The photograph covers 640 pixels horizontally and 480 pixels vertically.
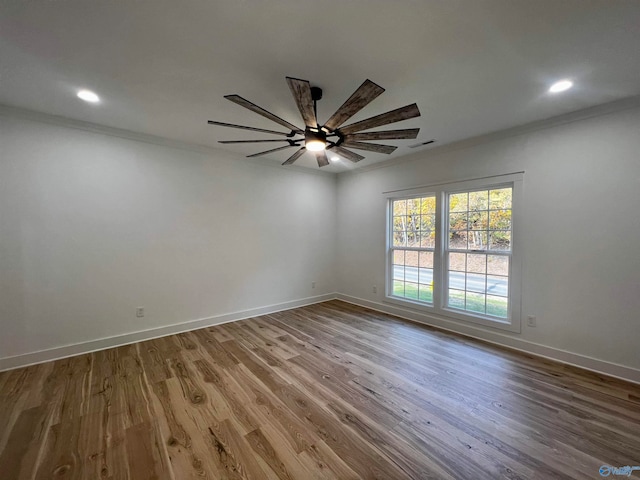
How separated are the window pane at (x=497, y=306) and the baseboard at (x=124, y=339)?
3.17 m

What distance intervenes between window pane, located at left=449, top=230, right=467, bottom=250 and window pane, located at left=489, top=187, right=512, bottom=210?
509 millimetres

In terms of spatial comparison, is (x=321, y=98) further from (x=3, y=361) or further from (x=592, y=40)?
(x=3, y=361)

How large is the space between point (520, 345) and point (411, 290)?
5.17 ft

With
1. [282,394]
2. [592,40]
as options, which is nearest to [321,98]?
[592,40]

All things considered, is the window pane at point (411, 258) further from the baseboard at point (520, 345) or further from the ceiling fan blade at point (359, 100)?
the ceiling fan blade at point (359, 100)

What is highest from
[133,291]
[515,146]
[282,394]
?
[515,146]

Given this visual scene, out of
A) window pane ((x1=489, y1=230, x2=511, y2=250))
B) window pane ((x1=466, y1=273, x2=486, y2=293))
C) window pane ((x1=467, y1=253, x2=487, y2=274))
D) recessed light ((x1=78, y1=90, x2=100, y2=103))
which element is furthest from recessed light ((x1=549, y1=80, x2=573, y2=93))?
recessed light ((x1=78, y1=90, x2=100, y2=103))

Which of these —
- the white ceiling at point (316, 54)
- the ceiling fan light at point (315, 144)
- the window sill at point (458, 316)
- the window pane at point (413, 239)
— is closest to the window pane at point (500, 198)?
the white ceiling at point (316, 54)

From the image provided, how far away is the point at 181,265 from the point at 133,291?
63 centimetres

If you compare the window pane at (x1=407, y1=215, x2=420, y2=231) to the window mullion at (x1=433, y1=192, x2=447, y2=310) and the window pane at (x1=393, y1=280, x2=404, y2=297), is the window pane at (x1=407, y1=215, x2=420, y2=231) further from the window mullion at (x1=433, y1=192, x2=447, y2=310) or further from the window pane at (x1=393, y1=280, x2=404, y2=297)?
the window pane at (x1=393, y1=280, x2=404, y2=297)

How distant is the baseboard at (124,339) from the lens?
2695mm

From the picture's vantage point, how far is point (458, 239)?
12.3ft

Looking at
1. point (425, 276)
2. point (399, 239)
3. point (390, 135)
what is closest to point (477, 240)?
point (425, 276)

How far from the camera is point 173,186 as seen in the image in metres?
3.55
